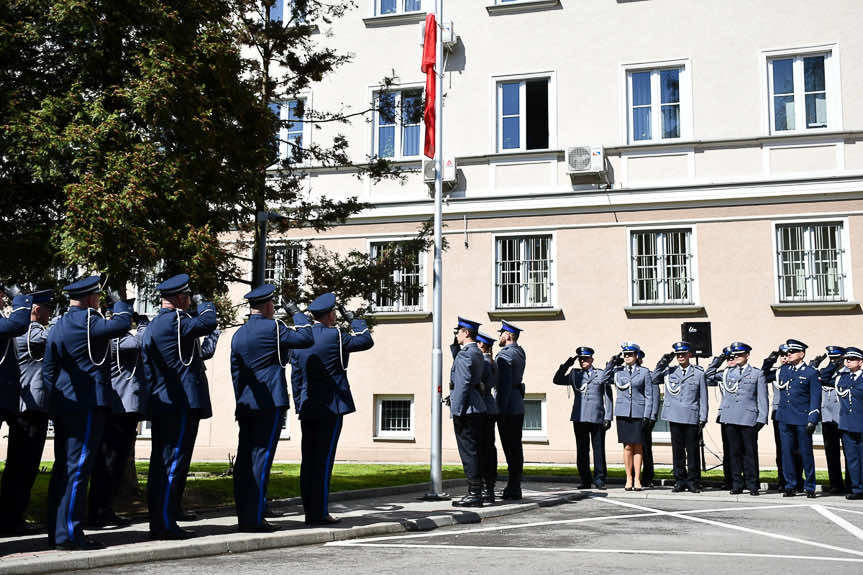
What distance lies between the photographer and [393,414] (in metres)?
21.8

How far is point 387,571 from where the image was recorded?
7.04 metres

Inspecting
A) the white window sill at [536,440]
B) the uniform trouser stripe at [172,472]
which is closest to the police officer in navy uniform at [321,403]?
the uniform trouser stripe at [172,472]

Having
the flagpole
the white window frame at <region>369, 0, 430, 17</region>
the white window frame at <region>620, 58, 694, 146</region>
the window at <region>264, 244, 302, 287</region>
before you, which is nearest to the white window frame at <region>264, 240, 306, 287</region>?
the window at <region>264, 244, 302, 287</region>

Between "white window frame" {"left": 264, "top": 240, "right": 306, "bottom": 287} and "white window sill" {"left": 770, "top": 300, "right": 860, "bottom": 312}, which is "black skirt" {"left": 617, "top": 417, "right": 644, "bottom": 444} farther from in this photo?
"white window sill" {"left": 770, "top": 300, "right": 860, "bottom": 312}

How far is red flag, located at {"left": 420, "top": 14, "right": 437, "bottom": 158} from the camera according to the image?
14.1 m

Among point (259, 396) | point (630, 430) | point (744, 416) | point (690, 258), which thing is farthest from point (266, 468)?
point (690, 258)

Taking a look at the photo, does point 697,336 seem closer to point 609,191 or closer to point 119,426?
point 609,191

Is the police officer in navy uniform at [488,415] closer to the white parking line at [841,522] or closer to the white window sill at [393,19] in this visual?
the white parking line at [841,522]

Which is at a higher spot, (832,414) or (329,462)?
(832,414)

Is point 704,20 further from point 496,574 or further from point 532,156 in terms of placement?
point 496,574

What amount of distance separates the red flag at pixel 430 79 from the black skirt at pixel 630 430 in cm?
497

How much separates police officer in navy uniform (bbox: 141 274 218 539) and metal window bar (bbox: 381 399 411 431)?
1300 centimetres

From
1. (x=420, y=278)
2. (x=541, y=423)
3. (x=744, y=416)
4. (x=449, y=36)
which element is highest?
(x=449, y=36)

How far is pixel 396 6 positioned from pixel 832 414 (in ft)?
47.3
